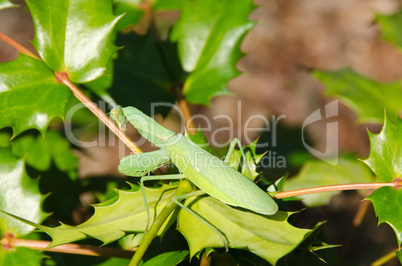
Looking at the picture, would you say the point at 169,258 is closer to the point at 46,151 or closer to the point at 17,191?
the point at 17,191

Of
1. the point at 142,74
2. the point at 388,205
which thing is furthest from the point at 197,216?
the point at 142,74

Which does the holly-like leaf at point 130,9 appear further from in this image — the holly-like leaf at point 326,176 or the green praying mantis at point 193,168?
the holly-like leaf at point 326,176

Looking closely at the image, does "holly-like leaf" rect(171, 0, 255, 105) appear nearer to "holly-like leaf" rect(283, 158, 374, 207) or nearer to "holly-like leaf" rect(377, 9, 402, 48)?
"holly-like leaf" rect(283, 158, 374, 207)

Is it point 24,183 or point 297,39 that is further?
point 297,39

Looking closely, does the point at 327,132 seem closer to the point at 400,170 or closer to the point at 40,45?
the point at 400,170

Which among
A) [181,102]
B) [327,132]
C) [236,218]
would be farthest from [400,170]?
[327,132]

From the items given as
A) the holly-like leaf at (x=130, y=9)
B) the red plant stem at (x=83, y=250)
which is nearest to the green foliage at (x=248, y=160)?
the red plant stem at (x=83, y=250)

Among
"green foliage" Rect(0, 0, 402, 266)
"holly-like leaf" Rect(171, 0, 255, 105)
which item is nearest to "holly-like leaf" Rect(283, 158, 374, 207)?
"green foliage" Rect(0, 0, 402, 266)
